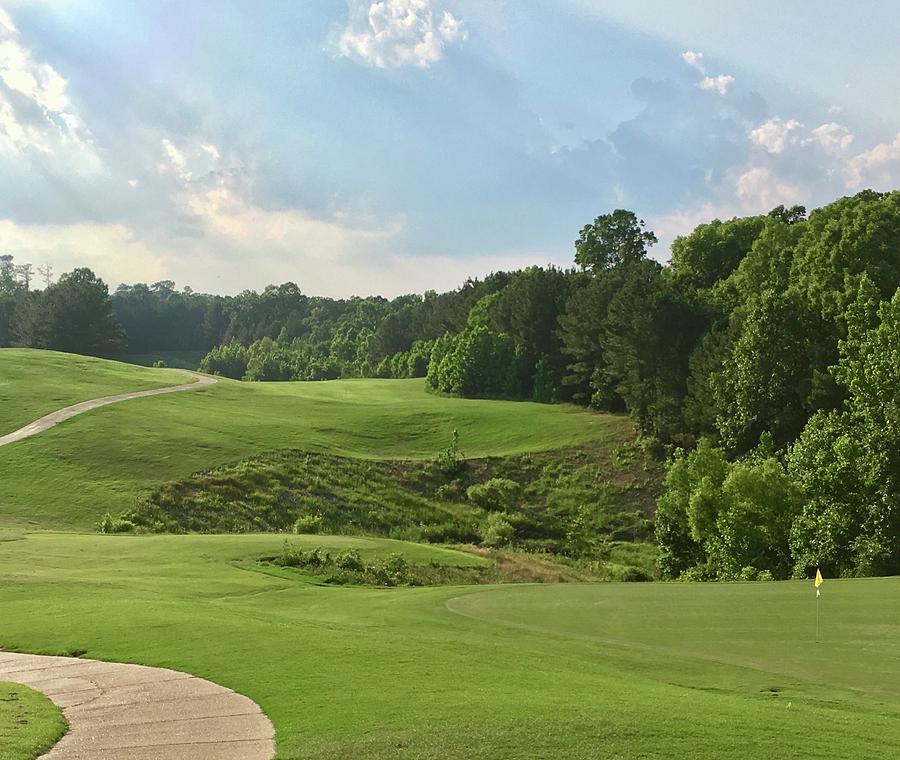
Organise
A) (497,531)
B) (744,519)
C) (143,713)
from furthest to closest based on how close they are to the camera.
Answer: (497,531) → (744,519) → (143,713)

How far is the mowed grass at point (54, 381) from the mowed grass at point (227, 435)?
219 cm

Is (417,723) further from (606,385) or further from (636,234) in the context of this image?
(636,234)

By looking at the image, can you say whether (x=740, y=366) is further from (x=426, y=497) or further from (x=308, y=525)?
(x=308, y=525)

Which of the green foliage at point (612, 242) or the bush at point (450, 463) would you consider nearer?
the bush at point (450, 463)

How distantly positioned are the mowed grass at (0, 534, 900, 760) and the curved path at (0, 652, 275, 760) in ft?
1.57

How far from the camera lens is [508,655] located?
62.0 ft

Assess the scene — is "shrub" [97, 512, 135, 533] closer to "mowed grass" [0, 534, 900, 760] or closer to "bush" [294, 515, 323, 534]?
"bush" [294, 515, 323, 534]

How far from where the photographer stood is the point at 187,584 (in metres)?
31.2

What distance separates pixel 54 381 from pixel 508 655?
83.7 m

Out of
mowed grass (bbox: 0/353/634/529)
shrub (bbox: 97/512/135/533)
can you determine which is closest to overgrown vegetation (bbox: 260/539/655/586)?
shrub (bbox: 97/512/135/533)

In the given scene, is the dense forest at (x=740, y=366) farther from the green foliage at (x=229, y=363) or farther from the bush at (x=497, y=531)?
the green foliage at (x=229, y=363)

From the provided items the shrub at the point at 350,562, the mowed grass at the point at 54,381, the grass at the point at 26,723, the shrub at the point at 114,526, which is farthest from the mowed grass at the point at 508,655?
the mowed grass at the point at 54,381

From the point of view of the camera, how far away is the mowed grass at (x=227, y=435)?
58.7 metres

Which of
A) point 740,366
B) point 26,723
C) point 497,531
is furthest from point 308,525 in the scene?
point 26,723
